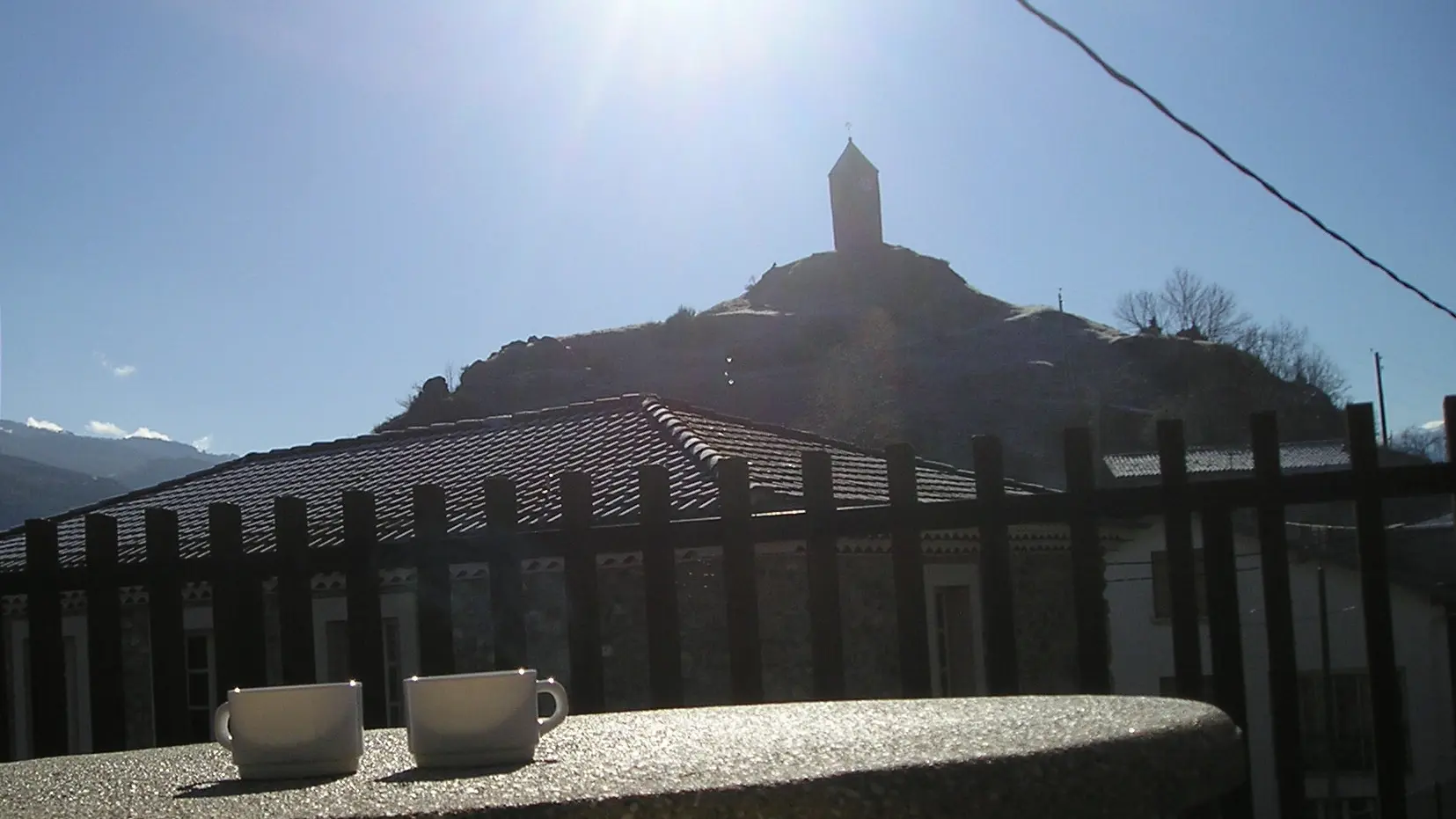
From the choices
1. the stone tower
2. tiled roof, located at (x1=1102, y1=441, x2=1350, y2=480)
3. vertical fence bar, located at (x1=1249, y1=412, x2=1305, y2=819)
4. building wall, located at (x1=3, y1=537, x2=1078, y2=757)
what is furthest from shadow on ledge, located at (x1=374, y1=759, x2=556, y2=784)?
the stone tower

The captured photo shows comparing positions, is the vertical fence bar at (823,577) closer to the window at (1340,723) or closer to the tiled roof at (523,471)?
the tiled roof at (523,471)

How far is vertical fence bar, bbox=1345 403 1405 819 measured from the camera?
3.61 m

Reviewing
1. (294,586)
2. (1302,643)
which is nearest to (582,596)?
(294,586)

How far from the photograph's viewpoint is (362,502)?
4227 mm

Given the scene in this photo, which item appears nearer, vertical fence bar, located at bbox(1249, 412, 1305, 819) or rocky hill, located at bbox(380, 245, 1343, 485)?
vertical fence bar, located at bbox(1249, 412, 1305, 819)

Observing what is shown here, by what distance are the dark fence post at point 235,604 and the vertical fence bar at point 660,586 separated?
1.35 metres

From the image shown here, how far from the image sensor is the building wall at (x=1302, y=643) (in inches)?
754

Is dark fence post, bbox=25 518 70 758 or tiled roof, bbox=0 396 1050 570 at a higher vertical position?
tiled roof, bbox=0 396 1050 570

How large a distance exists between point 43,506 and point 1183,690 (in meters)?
105

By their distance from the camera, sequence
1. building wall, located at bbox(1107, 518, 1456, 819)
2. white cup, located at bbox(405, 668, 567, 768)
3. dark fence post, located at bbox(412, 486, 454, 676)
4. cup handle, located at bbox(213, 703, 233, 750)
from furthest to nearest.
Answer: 1. building wall, located at bbox(1107, 518, 1456, 819)
2. dark fence post, located at bbox(412, 486, 454, 676)
3. cup handle, located at bbox(213, 703, 233, 750)
4. white cup, located at bbox(405, 668, 567, 768)

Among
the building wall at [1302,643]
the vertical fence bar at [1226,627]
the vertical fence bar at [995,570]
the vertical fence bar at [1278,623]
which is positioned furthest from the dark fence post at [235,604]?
the building wall at [1302,643]

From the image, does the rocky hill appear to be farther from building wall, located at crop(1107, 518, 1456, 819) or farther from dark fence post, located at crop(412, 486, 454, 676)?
dark fence post, located at crop(412, 486, 454, 676)

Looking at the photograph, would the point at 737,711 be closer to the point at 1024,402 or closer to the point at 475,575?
the point at 475,575

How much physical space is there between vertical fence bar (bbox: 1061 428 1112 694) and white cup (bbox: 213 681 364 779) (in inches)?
96.2
